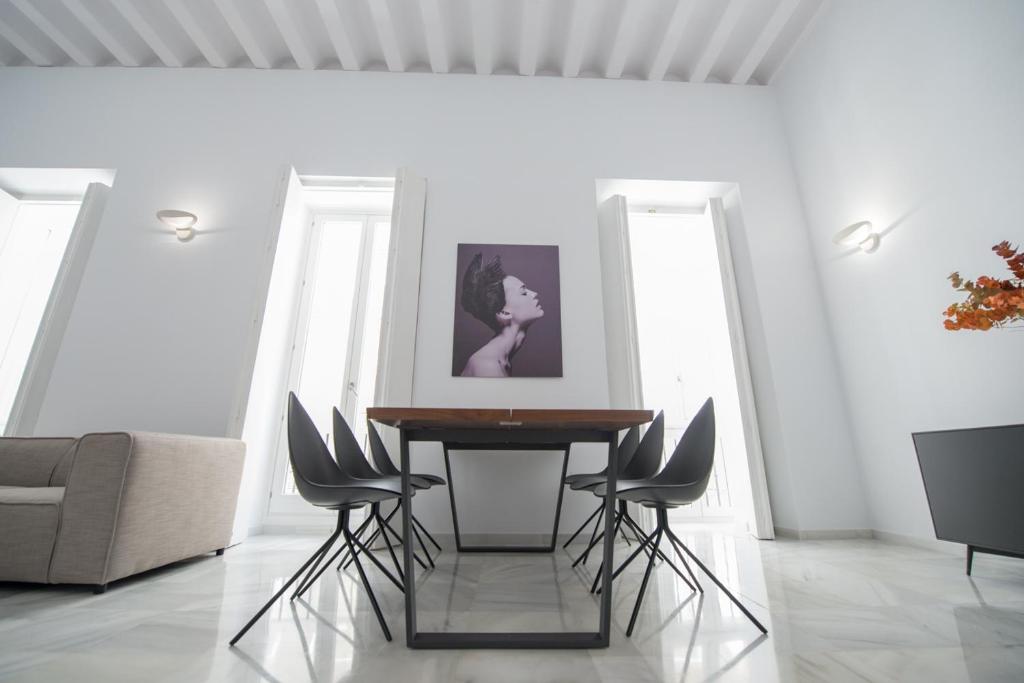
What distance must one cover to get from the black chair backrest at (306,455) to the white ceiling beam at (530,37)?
345 centimetres

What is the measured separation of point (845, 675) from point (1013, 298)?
1441mm

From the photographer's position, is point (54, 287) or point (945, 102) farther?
point (54, 287)

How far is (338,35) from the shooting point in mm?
3482

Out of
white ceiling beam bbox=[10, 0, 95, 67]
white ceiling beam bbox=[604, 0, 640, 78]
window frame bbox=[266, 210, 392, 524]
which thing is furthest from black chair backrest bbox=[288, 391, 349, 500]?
white ceiling beam bbox=[10, 0, 95, 67]

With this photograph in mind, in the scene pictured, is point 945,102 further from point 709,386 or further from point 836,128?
point 709,386

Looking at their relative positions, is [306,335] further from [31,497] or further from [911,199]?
[911,199]

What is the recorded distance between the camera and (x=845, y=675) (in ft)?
3.43

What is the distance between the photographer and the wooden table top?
1.23 metres

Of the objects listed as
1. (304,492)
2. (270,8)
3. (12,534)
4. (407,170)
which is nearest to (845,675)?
(304,492)

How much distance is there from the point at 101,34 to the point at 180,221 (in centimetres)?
196

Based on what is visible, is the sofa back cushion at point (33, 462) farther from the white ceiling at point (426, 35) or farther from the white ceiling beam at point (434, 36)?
the white ceiling beam at point (434, 36)

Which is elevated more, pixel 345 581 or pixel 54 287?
pixel 54 287

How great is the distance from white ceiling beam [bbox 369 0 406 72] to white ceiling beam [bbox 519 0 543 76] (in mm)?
1079

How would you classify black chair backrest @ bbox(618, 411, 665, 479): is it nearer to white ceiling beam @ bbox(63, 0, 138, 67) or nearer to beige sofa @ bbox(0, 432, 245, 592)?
beige sofa @ bbox(0, 432, 245, 592)
